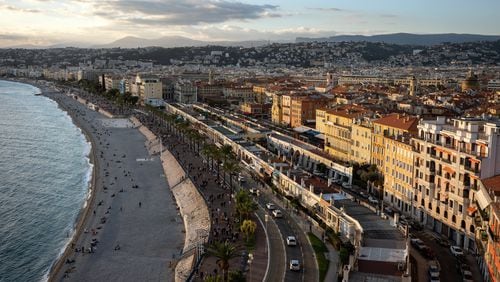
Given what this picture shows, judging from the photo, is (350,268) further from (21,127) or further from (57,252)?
(21,127)

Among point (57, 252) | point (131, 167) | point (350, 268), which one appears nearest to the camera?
point (350, 268)

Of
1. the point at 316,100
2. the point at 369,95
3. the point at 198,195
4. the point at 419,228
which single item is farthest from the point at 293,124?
the point at 419,228

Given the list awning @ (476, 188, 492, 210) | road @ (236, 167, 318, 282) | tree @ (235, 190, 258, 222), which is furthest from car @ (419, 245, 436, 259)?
tree @ (235, 190, 258, 222)

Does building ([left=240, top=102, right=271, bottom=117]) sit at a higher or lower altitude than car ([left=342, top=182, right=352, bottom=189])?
higher

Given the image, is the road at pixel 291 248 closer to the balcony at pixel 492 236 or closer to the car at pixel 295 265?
the car at pixel 295 265

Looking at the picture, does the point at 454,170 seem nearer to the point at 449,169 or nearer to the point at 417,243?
the point at 449,169

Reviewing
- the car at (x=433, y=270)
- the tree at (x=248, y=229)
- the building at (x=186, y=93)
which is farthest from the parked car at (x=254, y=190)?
the building at (x=186, y=93)

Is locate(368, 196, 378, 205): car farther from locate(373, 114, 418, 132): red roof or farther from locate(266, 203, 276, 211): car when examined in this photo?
locate(266, 203, 276, 211): car
